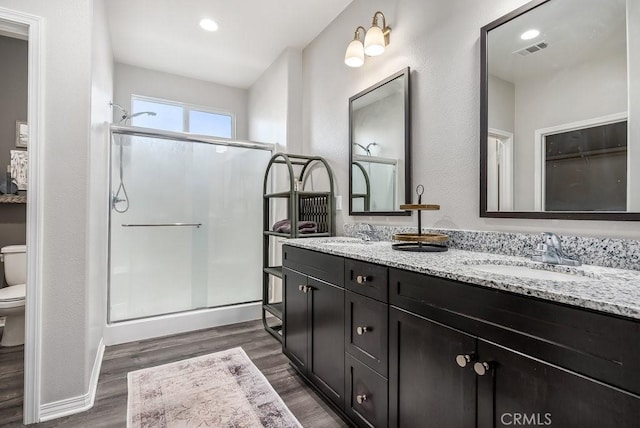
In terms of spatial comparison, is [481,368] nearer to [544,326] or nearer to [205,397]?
[544,326]

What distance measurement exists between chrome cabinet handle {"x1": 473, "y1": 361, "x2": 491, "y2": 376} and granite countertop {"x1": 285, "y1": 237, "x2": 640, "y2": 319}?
0.74ft

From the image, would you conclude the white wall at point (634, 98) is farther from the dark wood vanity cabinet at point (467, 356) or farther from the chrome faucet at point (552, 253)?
the dark wood vanity cabinet at point (467, 356)

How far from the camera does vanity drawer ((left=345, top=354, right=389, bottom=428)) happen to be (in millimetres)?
1298

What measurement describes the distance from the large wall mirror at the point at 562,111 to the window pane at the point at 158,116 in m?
3.46

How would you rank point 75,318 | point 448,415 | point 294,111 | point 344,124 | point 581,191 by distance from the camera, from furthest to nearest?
1. point 294,111
2. point 344,124
3. point 75,318
4. point 581,191
5. point 448,415

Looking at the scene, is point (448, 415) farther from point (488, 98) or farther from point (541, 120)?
point (488, 98)

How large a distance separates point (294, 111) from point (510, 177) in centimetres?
221

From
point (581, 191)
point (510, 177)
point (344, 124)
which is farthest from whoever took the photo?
point (344, 124)

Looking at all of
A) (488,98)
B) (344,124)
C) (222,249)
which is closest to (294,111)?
(344,124)

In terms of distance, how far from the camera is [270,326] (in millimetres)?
2945

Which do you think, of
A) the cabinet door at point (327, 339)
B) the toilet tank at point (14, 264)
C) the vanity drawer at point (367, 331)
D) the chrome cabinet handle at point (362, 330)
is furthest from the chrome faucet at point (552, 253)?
the toilet tank at point (14, 264)

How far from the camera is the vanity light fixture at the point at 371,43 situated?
198 cm

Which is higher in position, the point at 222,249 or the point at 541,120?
the point at 541,120

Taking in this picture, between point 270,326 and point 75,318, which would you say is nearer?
point 75,318
